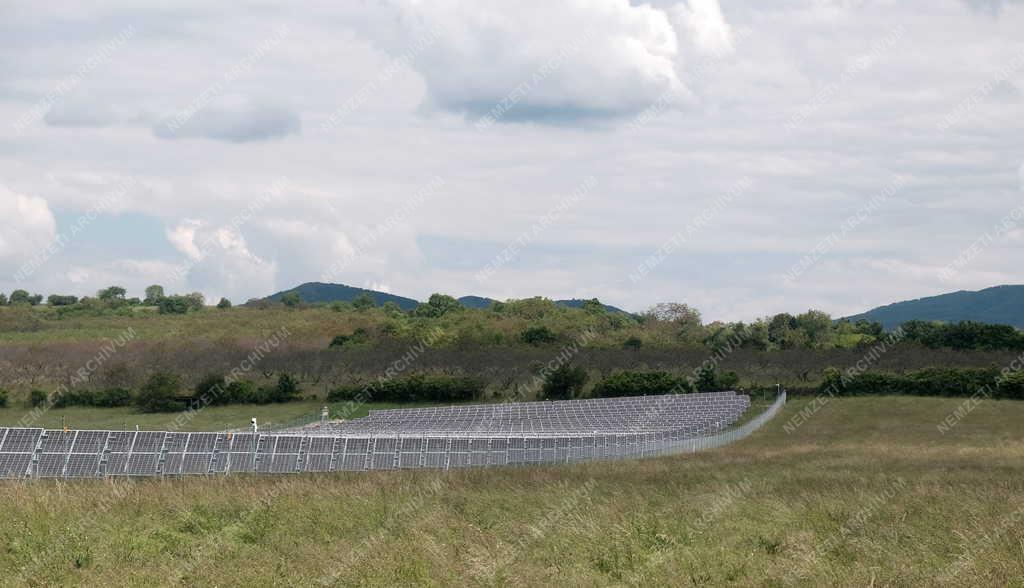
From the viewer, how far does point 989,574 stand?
16.6 metres

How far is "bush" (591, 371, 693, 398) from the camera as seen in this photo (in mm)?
87812

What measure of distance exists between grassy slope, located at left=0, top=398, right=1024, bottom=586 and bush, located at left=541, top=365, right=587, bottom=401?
59709 mm

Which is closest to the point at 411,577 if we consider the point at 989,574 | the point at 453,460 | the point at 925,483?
the point at 989,574

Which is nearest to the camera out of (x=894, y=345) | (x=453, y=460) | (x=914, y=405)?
(x=453, y=460)

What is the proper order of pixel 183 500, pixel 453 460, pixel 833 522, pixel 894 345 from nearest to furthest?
pixel 833 522 → pixel 183 500 → pixel 453 460 → pixel 894 345

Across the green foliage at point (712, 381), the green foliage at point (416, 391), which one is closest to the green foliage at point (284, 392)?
the green foliage at point (416, 391)

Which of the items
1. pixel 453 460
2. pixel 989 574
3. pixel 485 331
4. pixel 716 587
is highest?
pixel 989 574

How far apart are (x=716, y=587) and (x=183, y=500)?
41.2 feet

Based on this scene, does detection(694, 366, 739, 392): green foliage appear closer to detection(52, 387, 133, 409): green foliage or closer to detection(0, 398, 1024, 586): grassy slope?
detection(52, 387, 133, 409): green foliage

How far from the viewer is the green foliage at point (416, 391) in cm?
9275

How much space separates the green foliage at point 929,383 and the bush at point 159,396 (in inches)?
1980

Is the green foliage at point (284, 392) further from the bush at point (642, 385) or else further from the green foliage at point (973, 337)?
the green foliage at point (973, 337)

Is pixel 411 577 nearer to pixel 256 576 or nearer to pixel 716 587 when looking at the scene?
pixel 256 576

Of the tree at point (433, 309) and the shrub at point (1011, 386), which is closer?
the shrub at point (1011, 386)
